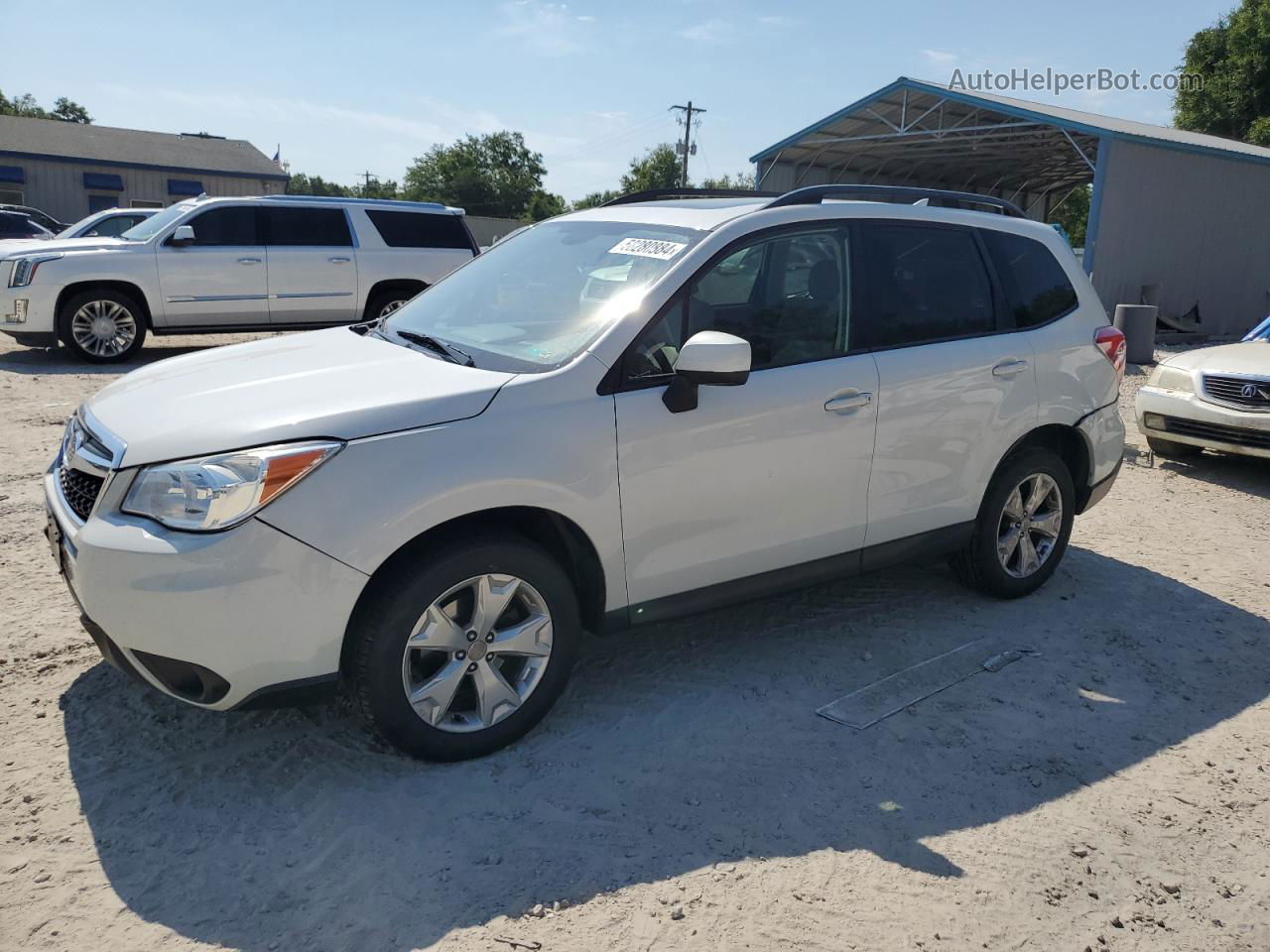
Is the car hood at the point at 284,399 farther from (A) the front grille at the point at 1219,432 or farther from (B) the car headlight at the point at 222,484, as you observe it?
(A) the front grille at the point at 1219,432

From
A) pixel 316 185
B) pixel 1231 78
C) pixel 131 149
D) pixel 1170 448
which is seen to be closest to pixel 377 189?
pixel 316 185

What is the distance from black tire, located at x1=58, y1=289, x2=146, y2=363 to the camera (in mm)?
11117

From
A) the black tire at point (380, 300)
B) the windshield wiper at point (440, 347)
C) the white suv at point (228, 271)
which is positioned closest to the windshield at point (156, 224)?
the white suv at point (228, 271)

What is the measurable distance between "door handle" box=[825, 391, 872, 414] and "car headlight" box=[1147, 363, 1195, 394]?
5103mm

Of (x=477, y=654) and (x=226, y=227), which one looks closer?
(x=477, y=654)

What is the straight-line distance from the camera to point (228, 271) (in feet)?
38.5

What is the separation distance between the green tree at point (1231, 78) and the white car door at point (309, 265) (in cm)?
3510

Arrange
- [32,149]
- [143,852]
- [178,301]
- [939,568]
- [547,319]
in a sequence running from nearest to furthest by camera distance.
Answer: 1. [143,852]
2. [547,319]
3. [939,568]
4. [178,301]
5. [32,149]

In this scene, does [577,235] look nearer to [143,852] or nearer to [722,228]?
[722,228]

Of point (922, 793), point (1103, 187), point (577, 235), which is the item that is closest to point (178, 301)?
point (577, 235)

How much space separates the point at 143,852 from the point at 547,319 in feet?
7.18

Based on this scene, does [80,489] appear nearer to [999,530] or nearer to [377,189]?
[999,530]

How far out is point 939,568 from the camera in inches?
214

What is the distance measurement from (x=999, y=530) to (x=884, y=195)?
1.69m
